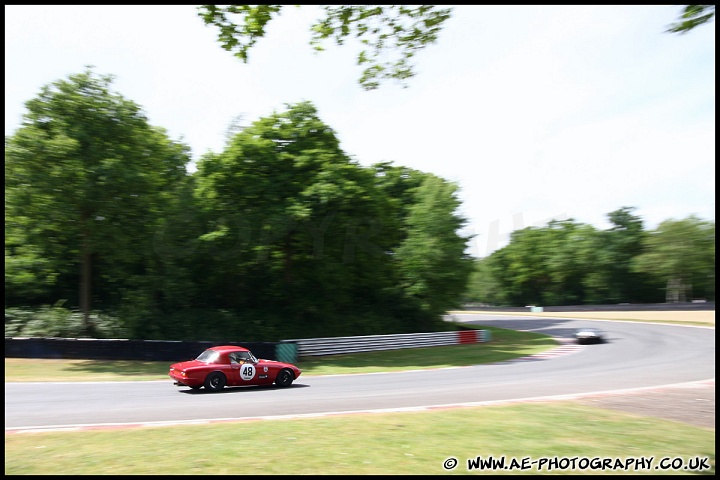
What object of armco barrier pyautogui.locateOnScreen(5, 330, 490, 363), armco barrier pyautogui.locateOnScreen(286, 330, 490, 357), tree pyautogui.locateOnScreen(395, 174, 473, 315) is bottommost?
armco barrier pyautogui.locateOnScreen(286, 330, 490, 357)

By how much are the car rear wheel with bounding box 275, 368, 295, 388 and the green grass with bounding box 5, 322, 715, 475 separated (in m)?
5.29

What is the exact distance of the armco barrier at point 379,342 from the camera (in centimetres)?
2405

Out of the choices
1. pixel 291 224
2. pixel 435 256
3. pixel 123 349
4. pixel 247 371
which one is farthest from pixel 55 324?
pixel 435 256

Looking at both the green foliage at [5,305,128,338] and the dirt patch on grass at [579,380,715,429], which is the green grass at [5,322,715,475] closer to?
the dirt patch on grass at [579,380,715,429]

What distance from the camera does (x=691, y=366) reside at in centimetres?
1953

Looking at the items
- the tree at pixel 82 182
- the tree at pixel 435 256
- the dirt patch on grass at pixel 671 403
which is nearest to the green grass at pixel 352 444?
the dirt patch on grass at pixel 671 403

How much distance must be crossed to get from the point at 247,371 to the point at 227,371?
54 cm

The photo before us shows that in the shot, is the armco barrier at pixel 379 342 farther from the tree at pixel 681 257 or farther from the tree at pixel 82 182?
the tree at pixel 681 257

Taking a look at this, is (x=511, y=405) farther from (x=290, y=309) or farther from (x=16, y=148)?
(x=16, y=148)

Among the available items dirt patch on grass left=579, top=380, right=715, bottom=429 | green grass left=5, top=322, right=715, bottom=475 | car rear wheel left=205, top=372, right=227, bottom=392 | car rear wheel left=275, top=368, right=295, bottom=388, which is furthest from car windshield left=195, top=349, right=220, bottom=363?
dirt patch on grass left=579, top=380, right=715, bottom=429

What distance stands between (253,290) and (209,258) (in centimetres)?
300

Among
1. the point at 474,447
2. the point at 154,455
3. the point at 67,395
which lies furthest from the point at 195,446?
the point at 67,395

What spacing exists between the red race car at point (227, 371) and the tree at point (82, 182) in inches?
451

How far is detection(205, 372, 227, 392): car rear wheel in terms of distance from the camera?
14.5 metres
